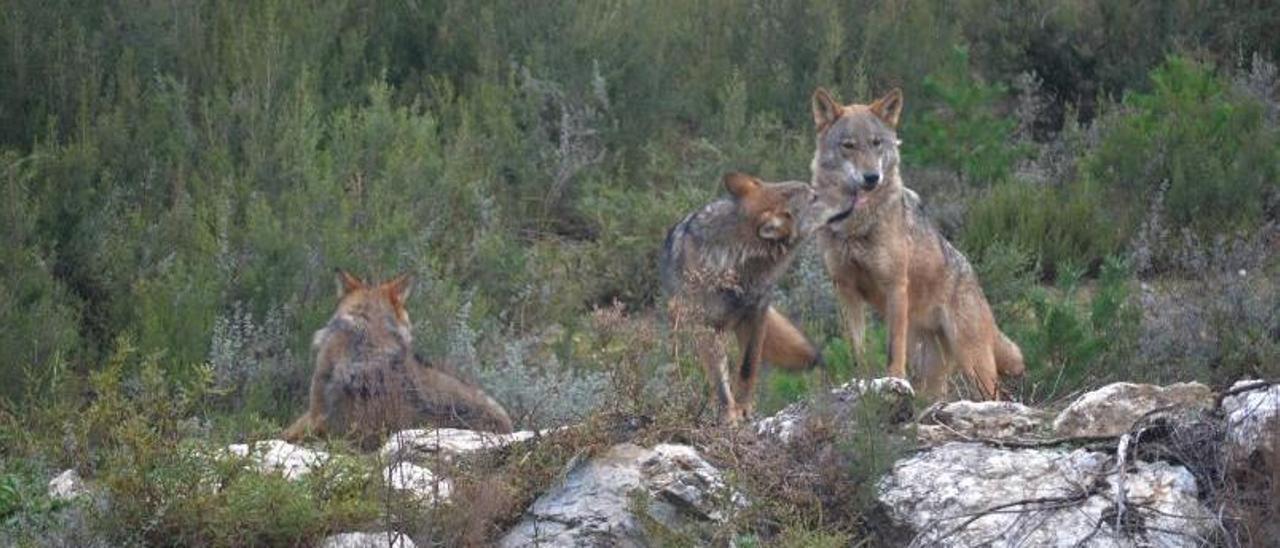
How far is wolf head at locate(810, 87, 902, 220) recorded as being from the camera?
413 inches

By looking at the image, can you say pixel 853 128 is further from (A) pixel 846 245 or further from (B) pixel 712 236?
(B) pixel 712 236

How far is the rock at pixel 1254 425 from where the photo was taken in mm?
6840

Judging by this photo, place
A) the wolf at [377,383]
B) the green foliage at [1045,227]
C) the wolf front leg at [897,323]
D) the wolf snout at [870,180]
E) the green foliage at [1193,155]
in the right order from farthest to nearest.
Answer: the green foliage at [1193,155] < the green foliage at [1045,227] < the wolf snout at [870,180] < the wolf front leg at [897,323] < the wolf at [377,383]

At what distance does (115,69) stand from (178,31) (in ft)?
1.99

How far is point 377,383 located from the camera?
9.07 m

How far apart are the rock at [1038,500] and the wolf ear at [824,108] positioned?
3943 mm

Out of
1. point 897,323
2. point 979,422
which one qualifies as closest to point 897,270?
point 897,323

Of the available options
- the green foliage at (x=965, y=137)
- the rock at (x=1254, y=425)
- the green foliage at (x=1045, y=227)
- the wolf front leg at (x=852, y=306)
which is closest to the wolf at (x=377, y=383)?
the wolf front leg at (x=852, y=306)

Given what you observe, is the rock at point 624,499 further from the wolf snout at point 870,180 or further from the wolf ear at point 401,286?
the wolf snout at point 870,180

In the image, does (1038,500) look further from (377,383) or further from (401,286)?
(401,286)

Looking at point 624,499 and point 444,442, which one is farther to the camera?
point 444,442

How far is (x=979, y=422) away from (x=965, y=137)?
6.39m

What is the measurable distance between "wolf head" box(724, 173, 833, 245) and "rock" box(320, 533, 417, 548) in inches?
119

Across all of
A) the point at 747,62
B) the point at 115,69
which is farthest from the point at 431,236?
the point at 747,62
